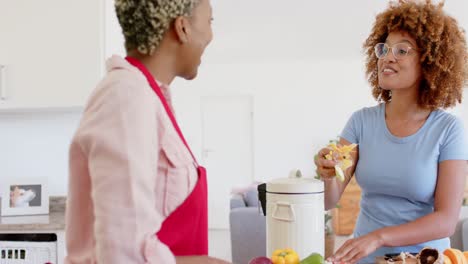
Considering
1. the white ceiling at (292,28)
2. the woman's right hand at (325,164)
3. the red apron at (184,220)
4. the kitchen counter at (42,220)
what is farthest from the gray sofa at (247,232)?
the red apron at (184,220)

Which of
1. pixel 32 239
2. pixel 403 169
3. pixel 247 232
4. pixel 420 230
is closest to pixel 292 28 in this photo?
pixel 247 232

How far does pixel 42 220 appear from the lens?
94.1 inches

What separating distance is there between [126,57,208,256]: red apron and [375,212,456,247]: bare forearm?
713 millimetres

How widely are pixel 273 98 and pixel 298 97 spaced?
0.38 m

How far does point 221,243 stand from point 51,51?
4380 mm

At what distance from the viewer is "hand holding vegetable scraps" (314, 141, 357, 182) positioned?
134 centimetres

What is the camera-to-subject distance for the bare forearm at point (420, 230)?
1.33 m

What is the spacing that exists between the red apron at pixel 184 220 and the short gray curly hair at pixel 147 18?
34 millimetres

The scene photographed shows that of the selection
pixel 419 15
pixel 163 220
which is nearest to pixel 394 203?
pixel 419 15

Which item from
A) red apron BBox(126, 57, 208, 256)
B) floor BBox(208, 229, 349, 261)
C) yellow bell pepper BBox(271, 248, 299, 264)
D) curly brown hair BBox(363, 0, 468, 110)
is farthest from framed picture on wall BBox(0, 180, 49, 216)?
floor BBox(208, 229, 349, 261)

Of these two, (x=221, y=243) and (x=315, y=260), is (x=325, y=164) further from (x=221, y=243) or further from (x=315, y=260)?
(x=221, y=243)

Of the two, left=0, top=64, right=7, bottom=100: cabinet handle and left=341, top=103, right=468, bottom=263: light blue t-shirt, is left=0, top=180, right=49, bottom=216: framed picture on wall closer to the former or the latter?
left=0, top=64, right=7, bottom=100: cabinet handle

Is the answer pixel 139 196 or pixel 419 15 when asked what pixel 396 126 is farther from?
pixel 139 196

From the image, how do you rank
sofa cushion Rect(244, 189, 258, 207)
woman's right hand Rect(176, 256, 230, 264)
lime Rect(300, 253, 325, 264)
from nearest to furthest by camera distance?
woman's right hand Rect(176, 256, 230, 264) → lime Rect(300, 253, 325, 264) → sofa cushion Rect(244, 189, 258, 207)
